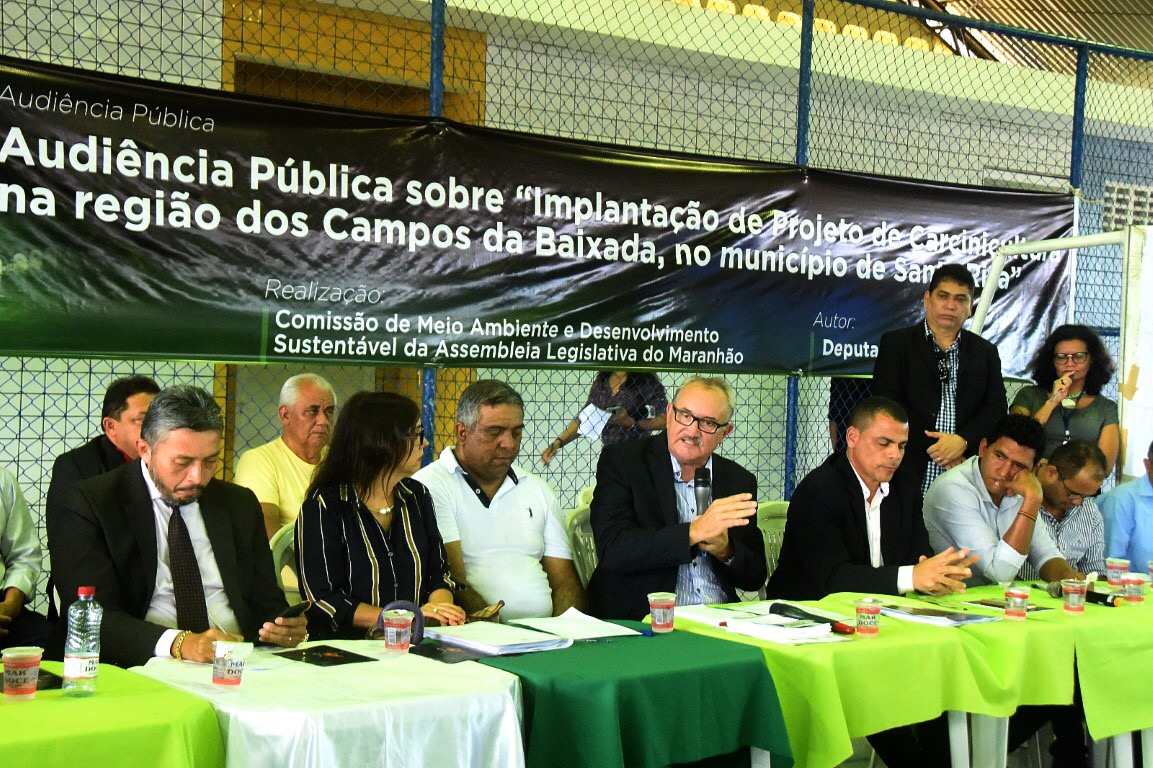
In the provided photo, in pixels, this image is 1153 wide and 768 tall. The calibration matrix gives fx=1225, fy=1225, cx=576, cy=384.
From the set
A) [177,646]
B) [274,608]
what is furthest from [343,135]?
[177,646]

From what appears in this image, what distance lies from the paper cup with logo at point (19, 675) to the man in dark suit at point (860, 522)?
2501 mm

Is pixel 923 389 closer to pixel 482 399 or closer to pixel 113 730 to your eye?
pixel 482 399

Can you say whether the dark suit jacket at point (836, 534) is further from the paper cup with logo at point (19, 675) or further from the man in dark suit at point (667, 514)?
the paper cup with logo at point (19, 675)

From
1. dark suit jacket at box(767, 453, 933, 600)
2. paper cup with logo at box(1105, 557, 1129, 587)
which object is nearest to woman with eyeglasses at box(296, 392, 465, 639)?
dark suit jacket at box(767, 453, 933, 600)

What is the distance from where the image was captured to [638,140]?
25.5 feet

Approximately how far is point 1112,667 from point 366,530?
2093 millimetres

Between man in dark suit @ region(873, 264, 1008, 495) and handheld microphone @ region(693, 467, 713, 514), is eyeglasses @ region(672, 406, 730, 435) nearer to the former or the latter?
handheld microphone @ region(693, 467, 713, 514)

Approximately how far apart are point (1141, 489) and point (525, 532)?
2.62 m

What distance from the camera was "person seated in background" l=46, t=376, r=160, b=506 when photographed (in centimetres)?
399

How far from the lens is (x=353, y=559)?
3385 millimetres

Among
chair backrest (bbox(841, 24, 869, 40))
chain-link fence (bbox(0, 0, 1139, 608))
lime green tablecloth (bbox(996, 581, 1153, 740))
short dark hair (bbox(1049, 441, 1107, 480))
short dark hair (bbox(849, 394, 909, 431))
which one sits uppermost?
chair backrest (bbox(841, 24, 869, 40))

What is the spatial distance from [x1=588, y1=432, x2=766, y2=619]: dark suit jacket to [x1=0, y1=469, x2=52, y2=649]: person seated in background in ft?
5.60

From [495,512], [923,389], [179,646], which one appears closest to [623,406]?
[923,389]

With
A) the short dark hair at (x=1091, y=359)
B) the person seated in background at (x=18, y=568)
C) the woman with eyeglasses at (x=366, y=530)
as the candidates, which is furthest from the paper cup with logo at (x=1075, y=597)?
the person seated in background at (x=18, y=568)
